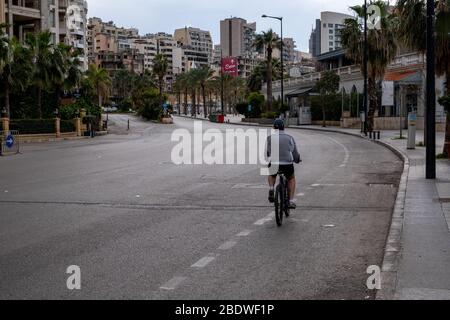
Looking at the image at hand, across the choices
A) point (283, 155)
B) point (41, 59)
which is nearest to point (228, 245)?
point (283, 155)

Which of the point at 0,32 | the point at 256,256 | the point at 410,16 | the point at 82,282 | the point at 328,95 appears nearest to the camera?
the point at 82,282

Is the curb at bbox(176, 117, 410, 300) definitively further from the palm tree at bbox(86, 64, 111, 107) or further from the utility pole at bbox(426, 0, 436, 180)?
the palm tree at bbox(86, 64, 111, 107)

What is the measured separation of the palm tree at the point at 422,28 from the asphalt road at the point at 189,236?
22.9 ft

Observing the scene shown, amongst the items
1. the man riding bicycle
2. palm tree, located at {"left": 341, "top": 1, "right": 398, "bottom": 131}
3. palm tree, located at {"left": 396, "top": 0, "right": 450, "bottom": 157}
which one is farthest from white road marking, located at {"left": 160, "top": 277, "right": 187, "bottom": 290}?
palm tree, located at {"left": 341, "top": 1, "right": 398, "bottom": 131}

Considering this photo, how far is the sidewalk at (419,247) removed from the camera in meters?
6.44

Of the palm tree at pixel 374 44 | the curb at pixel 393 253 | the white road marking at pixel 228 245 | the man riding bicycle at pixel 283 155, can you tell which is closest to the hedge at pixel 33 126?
the palm tree at pixel 374 44

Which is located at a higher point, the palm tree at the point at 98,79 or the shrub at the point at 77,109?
the palm tree at the point at 98,79

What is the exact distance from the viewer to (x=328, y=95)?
214 ft

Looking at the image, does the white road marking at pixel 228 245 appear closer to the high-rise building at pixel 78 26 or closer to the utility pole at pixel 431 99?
the utility pole at pixel 431 99

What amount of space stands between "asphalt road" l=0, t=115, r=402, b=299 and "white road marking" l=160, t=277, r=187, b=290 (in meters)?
0.01

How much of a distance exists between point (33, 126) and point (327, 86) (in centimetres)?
2926
